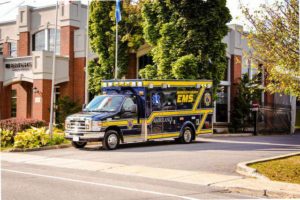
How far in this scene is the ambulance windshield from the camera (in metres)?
20.2

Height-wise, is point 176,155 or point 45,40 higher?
point 45,40

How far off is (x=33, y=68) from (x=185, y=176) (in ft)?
69.6

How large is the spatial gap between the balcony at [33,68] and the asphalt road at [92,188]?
18.4 meters

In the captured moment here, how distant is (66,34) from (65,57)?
1.66 m

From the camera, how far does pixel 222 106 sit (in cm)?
3444

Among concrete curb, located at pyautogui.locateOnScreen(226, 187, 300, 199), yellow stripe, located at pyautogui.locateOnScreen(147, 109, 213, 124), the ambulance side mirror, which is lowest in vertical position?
concrete curb, located at pyautogui.locateOnScreen(226, 187, 300, 199)

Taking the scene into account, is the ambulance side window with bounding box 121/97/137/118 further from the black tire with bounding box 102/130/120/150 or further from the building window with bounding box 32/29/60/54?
the building window with bounding box 32/29/60/54

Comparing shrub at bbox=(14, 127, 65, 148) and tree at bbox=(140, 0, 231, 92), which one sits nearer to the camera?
shrub at bbox=(14, 127, 65, 148)

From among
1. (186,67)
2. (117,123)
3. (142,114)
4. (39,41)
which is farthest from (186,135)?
(39,41)

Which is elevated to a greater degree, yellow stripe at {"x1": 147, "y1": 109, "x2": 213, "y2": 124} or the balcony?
the balcony

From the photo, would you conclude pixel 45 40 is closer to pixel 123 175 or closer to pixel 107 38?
pixel 107 38

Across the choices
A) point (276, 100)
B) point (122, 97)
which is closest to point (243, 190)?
point (122, 97)

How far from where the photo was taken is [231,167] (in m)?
14.4

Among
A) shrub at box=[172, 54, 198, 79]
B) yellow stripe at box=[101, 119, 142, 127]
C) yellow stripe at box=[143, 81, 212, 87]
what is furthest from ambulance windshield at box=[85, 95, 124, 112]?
shrub at box=[172, 54, 198, 79]
